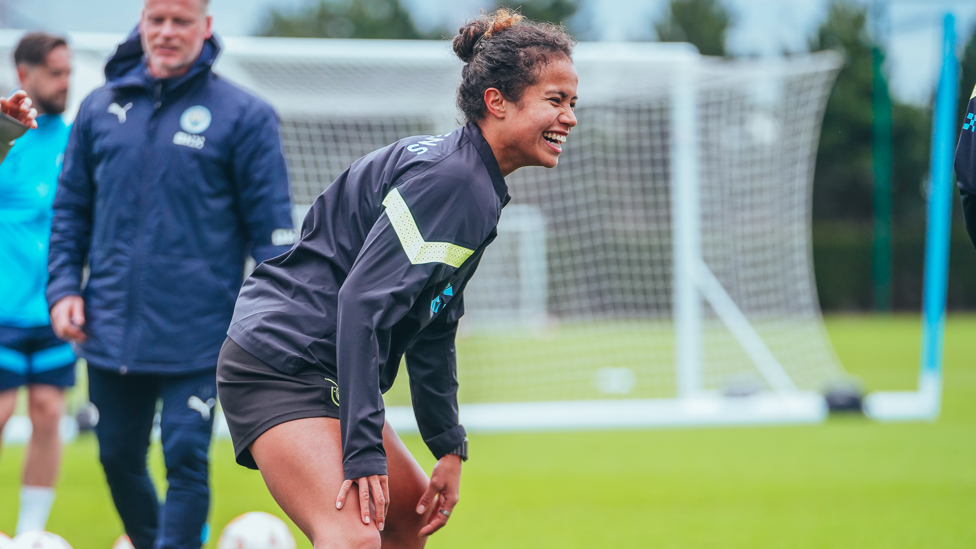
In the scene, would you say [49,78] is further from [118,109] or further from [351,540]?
[351,540]

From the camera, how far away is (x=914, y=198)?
87.6 feet

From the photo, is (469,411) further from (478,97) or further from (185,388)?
(478,97)

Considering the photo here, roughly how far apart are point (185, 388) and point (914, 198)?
2721 cm

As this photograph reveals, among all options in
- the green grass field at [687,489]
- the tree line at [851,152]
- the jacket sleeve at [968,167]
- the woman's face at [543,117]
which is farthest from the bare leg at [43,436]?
the tree line at [851,152]

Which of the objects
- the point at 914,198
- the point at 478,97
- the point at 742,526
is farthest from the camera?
the point at 914,198

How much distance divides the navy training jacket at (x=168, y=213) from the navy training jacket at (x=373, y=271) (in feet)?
2.47

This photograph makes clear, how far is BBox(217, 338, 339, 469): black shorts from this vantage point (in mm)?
2225

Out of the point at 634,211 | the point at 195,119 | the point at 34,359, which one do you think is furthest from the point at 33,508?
the point at 634,211

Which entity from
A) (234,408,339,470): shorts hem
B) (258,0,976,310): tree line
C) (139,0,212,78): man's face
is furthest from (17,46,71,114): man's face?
(258,0,976,310): tree line

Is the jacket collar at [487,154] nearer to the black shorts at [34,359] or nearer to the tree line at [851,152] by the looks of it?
the black shorts at [34,359]

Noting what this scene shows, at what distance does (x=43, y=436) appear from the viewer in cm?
406

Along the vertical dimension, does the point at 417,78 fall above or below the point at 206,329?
above

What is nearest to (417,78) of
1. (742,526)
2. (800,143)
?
(800,143)

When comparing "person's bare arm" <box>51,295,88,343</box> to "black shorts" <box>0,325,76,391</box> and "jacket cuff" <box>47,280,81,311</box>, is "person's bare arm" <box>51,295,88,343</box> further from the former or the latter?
"black shorts" <box>0,325,76,391</box>
